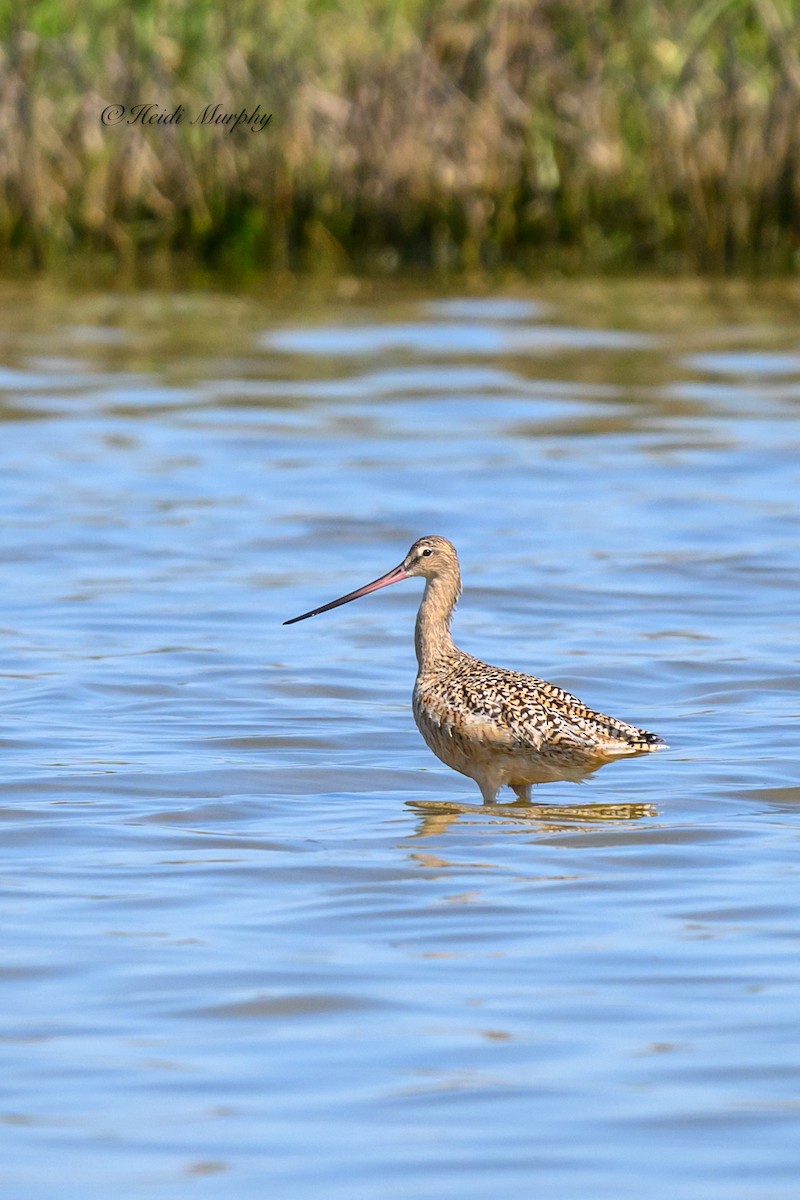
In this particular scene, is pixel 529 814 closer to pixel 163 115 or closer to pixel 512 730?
pixel 512 730

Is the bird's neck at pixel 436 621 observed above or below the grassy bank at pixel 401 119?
below

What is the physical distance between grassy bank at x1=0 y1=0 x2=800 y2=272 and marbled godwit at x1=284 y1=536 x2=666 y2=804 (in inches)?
426

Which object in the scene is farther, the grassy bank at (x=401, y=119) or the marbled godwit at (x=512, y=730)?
the grassy bank at (x=401, y=119)

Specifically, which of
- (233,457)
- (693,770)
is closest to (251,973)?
(693,770)

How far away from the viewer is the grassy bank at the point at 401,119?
1647 centimetres

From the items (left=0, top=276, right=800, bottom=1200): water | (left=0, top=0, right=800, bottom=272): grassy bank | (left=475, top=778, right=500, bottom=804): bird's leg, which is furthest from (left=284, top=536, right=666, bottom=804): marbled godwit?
(left=0, top=0, right=800, bottom=272): grassy bank

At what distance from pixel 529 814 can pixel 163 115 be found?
1155cm

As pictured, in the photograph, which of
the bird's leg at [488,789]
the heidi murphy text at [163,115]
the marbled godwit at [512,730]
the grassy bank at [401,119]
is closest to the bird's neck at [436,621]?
the marbled godwit at [512,730]

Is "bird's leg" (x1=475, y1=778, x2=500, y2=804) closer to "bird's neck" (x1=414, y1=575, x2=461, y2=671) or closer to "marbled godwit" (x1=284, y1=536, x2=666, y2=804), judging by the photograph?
"marbled godwit" (x1=284, y1=536, x2=666, y2=804)

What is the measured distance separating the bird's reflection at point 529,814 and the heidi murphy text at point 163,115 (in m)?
11.2

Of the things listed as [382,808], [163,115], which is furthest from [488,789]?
[163,115]

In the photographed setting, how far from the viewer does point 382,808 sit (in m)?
5.86

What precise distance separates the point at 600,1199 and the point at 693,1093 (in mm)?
417

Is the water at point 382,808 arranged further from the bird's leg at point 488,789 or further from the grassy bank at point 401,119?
the grassy bank at point 401,119
